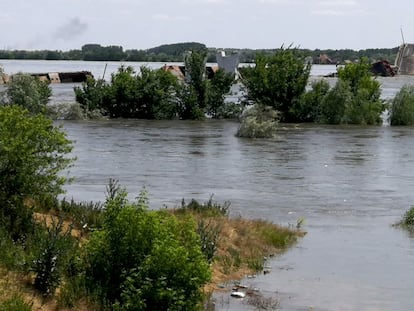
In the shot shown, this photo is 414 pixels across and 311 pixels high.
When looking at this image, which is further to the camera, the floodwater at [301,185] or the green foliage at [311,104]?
the green foliage at [311,104]

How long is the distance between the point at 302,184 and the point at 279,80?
73.1 ft

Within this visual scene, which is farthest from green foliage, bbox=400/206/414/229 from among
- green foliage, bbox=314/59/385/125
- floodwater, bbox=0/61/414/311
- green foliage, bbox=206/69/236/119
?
green foliage, bbox=206/69/236/119

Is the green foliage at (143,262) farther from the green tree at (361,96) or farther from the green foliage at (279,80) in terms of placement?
the green tree at (361,96)

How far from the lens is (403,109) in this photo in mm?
45188

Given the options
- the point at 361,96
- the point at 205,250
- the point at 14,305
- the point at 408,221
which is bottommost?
the point at 408,221

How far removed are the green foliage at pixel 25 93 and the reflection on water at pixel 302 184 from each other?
204 centimetres

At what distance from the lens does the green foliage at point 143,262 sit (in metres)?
9.55

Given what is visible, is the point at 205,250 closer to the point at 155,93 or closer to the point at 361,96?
the point at 155,93

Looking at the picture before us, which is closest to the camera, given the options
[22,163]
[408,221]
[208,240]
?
[22,163]

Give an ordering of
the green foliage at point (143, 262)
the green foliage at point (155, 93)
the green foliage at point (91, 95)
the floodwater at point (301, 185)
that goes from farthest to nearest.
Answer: the green foliage at point (91, 95) < the green foliage at point (155, 93) < the floodwater at point (301, 185) < the green foliage at point (143, 262)

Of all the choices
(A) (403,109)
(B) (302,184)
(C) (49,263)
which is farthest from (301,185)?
(A) (403,109)

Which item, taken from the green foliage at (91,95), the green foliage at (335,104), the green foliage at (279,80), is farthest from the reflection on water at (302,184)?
the green foliage at (91,95)

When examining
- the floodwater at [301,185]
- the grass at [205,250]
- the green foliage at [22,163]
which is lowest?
the floodwater at [301,185]

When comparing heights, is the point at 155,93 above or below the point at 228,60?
below
